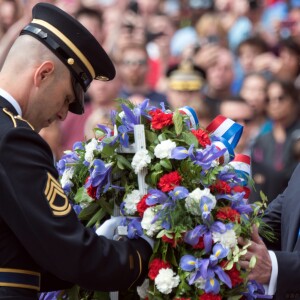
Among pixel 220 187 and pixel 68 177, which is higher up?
pixel 220 187

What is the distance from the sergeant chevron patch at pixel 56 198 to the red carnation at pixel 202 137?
1.89ft

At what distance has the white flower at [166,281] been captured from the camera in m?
2.95

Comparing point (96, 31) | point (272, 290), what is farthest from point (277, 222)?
point (96, 31)

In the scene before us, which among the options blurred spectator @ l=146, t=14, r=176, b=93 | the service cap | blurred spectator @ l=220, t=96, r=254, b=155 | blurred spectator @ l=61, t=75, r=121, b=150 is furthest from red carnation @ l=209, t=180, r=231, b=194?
blurred spectator @ l=146, t=14, r=176, b=93

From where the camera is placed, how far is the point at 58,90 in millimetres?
3016

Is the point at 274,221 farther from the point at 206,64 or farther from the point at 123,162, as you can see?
the point at 206,64

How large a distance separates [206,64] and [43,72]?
487cm

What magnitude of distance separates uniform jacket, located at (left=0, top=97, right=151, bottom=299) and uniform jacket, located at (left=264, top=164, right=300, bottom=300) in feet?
2.46

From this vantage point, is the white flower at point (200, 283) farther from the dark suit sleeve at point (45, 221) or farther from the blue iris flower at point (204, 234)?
the dark suit sleeve at point (45, 221)

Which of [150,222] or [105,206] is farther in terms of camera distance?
[105,206]

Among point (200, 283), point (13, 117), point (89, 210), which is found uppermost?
point (13, 117)

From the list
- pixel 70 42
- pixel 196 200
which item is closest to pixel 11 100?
pixel 70 42

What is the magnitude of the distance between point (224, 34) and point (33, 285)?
18.9 feet

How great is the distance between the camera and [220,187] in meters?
3.05
